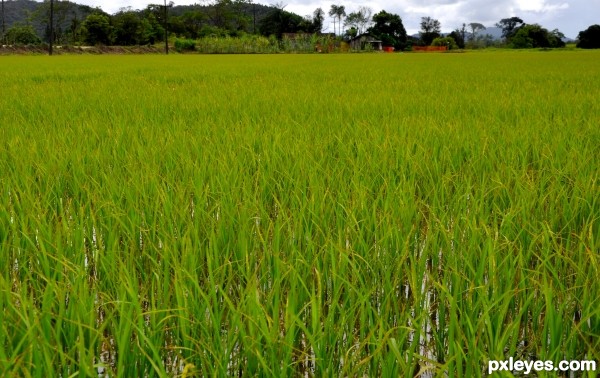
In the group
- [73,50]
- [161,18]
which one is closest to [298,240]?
[73,50]

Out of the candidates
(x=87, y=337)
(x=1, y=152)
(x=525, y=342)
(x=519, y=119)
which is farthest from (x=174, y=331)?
(x=519, y=119)

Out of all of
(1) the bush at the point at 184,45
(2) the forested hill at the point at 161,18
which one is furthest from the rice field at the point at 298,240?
(2) the forested hill at the point at 161,18

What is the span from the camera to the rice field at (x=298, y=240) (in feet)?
3.57

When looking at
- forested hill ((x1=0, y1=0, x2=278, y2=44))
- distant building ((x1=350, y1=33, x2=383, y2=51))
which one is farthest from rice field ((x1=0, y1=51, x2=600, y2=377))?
distant building ((x1=350, y1=33, x2=383, y2=51))

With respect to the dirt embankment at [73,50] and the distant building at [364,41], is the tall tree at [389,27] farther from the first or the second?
the dirt embankment at [73,50]

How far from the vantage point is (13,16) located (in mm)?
109750

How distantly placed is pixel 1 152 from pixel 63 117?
1.58 m

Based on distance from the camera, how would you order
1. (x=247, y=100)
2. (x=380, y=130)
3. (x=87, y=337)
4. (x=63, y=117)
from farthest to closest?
(x=247, y=100), (x=63, y=117), (x=380, y=130), (x=87, y=337)

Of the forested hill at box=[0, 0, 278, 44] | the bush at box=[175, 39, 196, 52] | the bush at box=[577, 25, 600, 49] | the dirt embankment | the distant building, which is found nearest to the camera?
the dirt embankment

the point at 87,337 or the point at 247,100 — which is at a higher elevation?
the point at 247,100

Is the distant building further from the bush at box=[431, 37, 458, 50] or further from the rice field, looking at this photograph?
the rice field

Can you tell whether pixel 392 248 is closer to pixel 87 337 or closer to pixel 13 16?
pixel 87 337

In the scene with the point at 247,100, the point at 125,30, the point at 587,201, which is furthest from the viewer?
the point at 125,30

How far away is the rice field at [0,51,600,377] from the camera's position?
3.57 ft
